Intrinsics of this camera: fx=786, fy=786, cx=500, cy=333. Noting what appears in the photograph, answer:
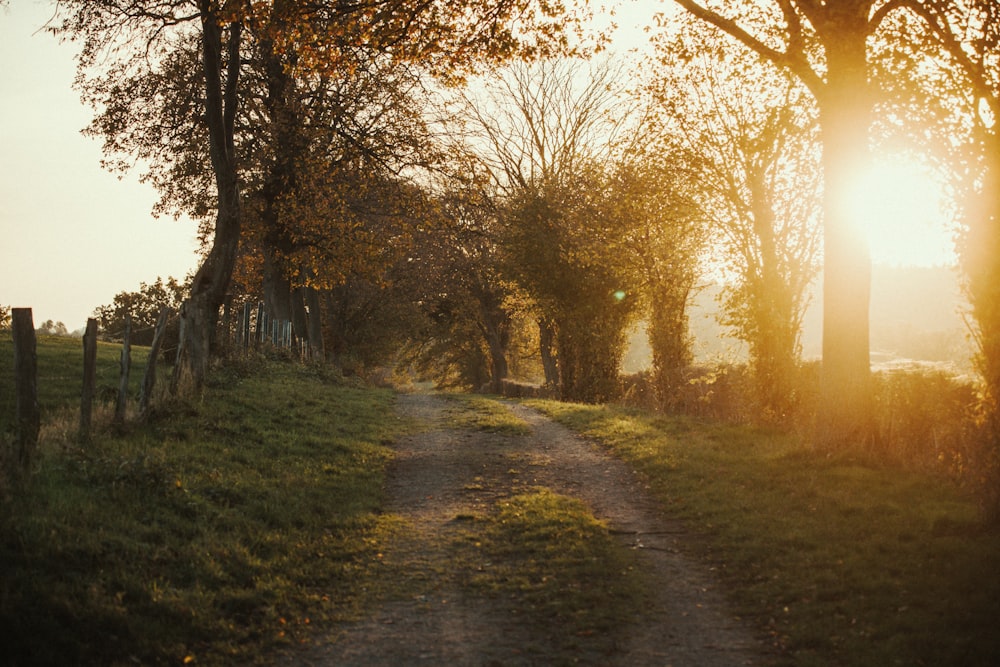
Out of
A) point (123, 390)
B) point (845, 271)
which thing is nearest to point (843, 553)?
point (845, 271)

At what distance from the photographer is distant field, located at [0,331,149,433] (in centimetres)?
1584

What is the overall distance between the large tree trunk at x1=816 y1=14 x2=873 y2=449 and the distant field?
12.2m

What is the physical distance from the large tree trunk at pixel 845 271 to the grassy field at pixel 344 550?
848 millimetres

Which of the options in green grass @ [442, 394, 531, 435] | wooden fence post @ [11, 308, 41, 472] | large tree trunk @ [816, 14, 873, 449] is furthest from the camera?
green grass @ [442, 394, 531, 435]

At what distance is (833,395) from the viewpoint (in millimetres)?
11938

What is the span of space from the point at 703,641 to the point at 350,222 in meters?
20.7

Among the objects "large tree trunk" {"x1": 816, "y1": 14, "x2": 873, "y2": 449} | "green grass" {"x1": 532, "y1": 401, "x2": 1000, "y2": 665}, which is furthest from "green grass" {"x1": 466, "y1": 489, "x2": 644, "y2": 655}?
"large tree trunk" {"x1": 816, "y1": 14, "x2": 873, "y2": 449}

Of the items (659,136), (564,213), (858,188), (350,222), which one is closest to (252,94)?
(350,222)

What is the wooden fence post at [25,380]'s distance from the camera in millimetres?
8703

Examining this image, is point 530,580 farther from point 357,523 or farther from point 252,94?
point 252,94

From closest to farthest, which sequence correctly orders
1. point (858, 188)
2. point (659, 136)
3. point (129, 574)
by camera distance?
point (129, 574) < point (858, 188) < point (659, 136)

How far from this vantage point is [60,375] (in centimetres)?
2045

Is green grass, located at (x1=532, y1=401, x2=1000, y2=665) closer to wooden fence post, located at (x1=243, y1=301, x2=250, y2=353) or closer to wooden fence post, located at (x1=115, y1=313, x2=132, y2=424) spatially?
wooden fence post, located at (x1=115, y1=313, x2=132, y2=424)

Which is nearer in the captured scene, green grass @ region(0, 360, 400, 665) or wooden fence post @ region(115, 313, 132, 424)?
green grass @ region(0, 360, 400, 665)
